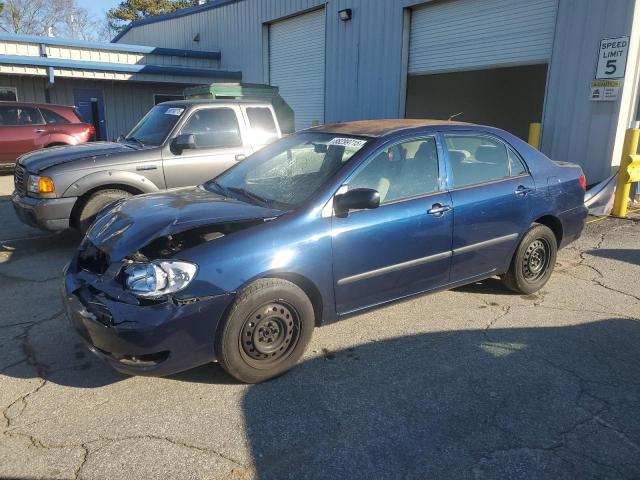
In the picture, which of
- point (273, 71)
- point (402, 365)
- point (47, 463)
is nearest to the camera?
point (47, 463)

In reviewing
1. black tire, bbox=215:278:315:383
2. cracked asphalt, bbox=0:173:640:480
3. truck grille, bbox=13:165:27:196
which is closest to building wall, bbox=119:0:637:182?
cracked asphalt, bbox=0:173:640:480

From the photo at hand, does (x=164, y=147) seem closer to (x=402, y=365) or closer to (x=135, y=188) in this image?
(x=135, y=188)

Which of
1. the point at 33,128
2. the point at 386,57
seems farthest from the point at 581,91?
the point at 33,128

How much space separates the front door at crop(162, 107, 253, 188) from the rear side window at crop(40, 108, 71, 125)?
26.6 feet

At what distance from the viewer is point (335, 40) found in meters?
14.1

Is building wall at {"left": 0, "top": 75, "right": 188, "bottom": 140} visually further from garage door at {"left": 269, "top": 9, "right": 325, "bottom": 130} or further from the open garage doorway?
the open garage doorway

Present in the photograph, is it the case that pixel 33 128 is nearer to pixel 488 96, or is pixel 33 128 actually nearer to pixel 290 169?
pixel 290 169

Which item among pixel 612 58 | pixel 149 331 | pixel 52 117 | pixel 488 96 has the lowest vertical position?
pixel 149 331

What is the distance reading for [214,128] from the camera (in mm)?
6758

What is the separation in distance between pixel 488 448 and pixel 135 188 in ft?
16.2

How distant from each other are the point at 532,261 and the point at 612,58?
5.23 m

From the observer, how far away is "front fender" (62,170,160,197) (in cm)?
579

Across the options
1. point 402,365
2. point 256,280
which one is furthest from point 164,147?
point 402,365

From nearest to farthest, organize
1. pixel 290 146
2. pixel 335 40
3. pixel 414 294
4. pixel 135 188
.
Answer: pixel 414 294, pixel 290 146, pixel 135 188, pixel 335 40
